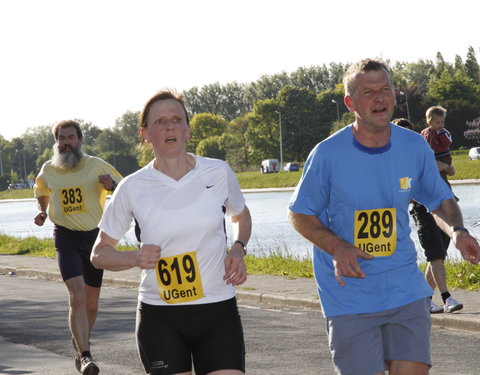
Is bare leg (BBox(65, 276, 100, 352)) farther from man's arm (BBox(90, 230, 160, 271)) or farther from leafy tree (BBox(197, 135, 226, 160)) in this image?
leafy tree (BBox(197, 135, 226, 160))

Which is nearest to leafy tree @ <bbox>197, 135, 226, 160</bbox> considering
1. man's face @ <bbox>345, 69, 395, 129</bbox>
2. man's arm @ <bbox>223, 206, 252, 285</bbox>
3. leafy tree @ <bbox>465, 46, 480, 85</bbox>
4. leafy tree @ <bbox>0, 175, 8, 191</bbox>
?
leafy tree @ <bbox>465, 46, 480, 85</bbox>

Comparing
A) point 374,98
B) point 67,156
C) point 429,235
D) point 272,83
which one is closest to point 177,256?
point 374,98

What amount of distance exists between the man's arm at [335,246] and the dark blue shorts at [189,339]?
0.50 m

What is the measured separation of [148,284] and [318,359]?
3.92m

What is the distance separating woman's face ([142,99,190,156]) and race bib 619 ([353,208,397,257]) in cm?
86

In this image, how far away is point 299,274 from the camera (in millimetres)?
14875

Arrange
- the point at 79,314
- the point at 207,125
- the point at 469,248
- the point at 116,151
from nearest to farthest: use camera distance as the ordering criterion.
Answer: the point at 469,248 → the point at 79,314 → the point at 207,125 → the point at 116,151

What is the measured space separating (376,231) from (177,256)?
2.87 ft

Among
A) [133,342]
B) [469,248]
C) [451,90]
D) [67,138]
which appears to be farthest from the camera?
[451,90]

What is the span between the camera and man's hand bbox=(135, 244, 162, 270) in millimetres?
4207

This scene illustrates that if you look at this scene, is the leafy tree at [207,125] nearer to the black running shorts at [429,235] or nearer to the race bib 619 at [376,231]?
the black running shorts at [429,235]

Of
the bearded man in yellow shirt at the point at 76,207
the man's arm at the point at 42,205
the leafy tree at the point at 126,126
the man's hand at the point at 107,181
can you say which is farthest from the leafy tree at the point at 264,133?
the man's hand at the point at 107,181

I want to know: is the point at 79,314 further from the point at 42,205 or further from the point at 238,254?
the point at 238,254

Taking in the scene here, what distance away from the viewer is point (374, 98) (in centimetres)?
435
